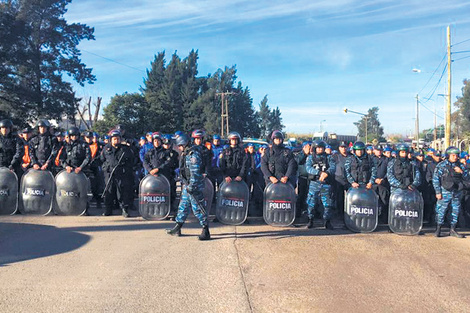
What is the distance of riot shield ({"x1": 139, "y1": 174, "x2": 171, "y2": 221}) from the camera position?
8.10 metres

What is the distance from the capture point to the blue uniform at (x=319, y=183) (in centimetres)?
791

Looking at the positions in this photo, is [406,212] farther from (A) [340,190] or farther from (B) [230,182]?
(B) [230,182]

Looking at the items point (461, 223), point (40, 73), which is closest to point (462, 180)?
point (461, 223)

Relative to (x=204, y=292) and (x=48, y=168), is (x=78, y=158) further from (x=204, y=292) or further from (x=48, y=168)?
(x=204, y=292)

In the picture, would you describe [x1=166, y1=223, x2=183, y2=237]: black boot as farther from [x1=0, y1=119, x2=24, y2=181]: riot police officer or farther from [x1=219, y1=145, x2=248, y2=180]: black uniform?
[x1=0, y1=119, x2=24, y2=181]: riot police officer

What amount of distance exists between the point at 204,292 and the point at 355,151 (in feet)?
16.1

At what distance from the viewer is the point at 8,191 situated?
27.6 feet

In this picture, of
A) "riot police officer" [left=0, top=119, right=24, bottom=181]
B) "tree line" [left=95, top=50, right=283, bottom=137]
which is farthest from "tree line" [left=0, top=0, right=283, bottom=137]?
"riot police officer" [left=0, top=119, right=24, bottom=181]

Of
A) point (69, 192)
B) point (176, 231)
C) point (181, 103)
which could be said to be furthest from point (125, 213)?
point (181, 103)

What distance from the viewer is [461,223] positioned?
8727 mm

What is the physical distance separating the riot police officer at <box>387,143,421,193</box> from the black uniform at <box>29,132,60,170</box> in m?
7.25

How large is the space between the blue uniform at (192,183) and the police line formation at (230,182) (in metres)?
0.02

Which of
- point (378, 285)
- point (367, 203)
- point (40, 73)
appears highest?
point (40, 73)

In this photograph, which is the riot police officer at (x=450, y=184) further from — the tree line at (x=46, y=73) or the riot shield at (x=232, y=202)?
the tree line at (x=46, y=73)
